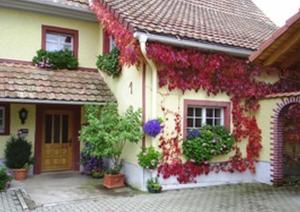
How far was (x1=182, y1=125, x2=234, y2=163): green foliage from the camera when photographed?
396 inches

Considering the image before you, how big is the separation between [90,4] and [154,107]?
5.08 m

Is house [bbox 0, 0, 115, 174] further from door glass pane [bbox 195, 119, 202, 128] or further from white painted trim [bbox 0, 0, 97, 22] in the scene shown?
door glass pane [bbox 195, 119, 202, 128]

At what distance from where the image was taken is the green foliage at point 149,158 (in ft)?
31.2

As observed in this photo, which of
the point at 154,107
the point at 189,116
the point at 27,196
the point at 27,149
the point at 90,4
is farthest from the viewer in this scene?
the point at 90,4

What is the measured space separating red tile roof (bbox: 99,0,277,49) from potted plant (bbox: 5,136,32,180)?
514 cm

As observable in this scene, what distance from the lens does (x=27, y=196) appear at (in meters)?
9.03

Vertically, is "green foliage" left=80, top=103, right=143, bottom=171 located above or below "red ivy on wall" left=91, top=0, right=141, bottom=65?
below

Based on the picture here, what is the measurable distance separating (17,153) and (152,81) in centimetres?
501

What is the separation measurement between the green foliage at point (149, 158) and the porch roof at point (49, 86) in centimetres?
277

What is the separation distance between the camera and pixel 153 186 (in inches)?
377

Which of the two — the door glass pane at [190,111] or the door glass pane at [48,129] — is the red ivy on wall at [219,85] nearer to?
the door glass pane at [190,111]

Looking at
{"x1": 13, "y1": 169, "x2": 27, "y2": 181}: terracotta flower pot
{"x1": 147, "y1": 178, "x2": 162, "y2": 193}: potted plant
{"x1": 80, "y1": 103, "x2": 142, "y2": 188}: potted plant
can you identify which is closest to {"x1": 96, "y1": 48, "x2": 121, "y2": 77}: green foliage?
{"x1": 80, "y1": 103, "x2": 142, "y2": 188}: potted plant

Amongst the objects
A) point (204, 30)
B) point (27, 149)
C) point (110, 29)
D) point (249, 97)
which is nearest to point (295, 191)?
point (249, 97)

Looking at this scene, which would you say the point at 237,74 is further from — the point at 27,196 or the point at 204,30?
the point at 27,196
